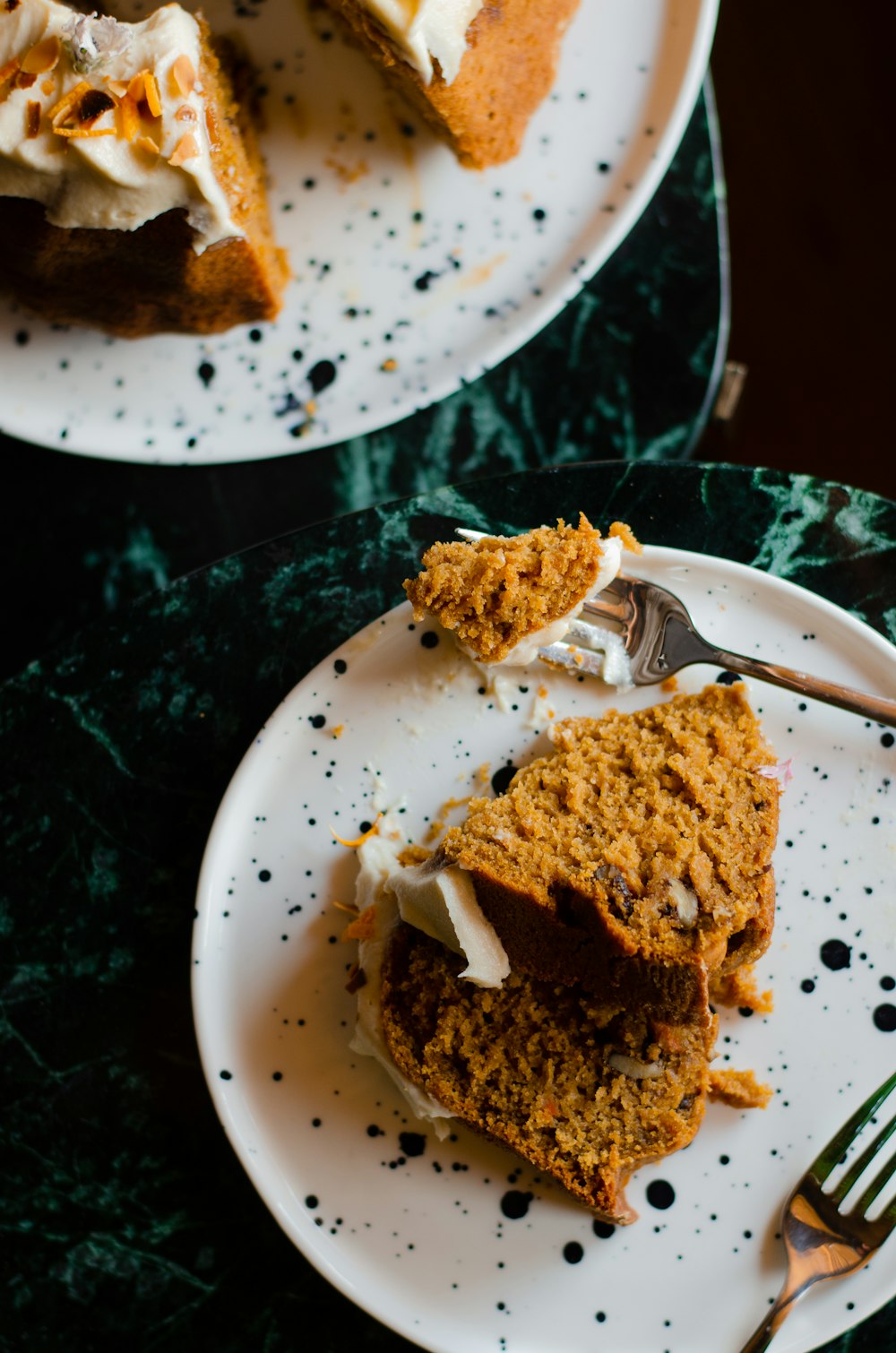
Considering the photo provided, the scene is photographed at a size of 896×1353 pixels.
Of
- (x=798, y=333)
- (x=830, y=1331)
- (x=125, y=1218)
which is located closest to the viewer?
(x=830, y=1331)

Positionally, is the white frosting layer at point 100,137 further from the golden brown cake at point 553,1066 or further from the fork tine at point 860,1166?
the fork tine at point 860,1166

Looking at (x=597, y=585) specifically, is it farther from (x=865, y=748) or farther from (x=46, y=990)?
(x=46, y=990)

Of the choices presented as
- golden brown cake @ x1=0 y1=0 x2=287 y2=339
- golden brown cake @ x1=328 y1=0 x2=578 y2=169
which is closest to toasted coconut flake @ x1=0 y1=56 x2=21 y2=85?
golden brown cake @ x1=0 y1=0 x2=287 y2=339

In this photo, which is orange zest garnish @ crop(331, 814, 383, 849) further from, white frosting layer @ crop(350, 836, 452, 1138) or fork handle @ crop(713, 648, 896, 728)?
fork handle @ crop(713, 648, 896, 728)

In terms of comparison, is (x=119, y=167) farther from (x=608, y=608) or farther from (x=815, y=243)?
(x=815, y=243)

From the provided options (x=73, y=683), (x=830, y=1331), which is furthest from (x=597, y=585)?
(x=830, y=1331)

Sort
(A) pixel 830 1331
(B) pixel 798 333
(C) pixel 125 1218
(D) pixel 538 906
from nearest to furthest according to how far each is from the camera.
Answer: (D) pixel 538 906
(A) pixel 830 1331
(C) pixel 125 1218
(B) pixel 798 333

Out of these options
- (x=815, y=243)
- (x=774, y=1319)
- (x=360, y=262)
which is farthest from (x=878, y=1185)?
(x=815, y=243)
